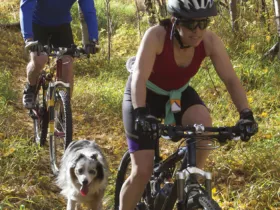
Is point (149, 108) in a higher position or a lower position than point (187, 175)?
higher

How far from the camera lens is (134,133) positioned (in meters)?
3.38

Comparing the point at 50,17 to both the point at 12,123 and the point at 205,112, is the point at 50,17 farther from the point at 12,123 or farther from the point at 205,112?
the point at 205,112

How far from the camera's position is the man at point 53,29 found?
18.2ft

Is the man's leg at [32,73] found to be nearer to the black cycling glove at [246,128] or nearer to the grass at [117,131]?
the grass at [117,131]

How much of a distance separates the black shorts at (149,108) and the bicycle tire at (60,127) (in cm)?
194

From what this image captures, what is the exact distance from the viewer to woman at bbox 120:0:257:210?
121 inches

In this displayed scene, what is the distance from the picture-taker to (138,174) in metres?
3.38

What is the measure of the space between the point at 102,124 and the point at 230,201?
131 inches

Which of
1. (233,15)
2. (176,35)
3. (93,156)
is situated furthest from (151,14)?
(176,35)

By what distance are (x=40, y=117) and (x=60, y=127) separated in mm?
515

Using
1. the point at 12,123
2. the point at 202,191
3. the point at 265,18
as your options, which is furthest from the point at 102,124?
the point at 202,191

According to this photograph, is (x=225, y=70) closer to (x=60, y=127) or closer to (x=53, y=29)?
(x=60, y=127)

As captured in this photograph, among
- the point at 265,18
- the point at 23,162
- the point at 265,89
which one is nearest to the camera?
the point at 23,162

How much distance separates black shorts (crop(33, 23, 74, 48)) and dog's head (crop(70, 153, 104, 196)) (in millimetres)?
1849
